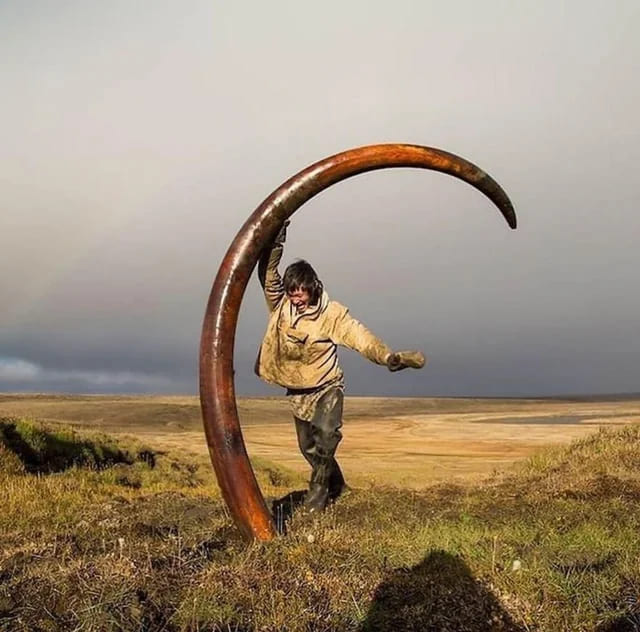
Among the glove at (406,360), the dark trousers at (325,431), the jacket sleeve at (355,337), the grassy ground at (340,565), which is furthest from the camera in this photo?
the dark trousers at (325,431)

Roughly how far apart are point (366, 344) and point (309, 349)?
0.67 meters

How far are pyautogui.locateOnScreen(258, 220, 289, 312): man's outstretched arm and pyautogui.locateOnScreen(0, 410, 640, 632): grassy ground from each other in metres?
2.01

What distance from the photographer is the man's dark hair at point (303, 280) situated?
648 cm

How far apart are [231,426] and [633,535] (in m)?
3.30

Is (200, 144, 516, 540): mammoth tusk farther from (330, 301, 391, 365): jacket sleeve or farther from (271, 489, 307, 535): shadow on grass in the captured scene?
(330, 301, 391, 365): jacket sleeve

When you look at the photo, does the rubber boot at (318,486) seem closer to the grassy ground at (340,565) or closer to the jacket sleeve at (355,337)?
the grassy ground at (340,565)

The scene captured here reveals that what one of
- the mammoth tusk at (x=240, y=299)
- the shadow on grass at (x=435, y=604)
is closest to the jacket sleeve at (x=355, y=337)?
the mammoth tusk at (x=240, y=299)

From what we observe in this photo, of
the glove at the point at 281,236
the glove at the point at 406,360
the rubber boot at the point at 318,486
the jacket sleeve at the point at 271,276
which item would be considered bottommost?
the rubber boot at the point at 318,486

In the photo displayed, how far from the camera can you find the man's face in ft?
21.3

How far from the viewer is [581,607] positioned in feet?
12.7

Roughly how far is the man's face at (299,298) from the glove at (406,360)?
117 centimetres

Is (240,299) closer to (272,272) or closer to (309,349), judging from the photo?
(272,272)

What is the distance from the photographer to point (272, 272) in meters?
6.50

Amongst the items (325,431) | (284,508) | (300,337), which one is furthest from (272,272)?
(284,508)
